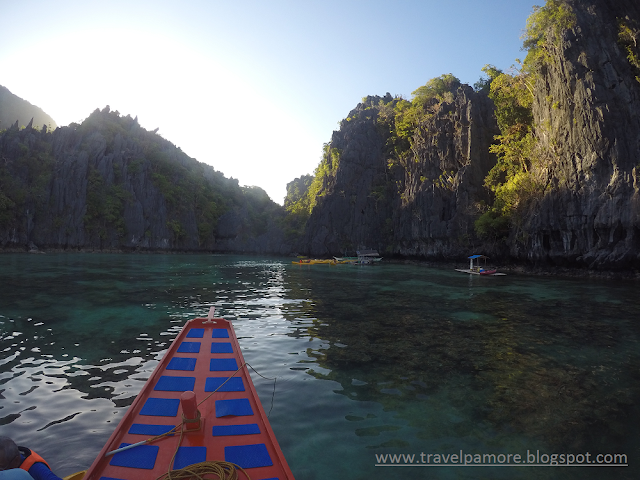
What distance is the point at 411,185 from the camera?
171 ft

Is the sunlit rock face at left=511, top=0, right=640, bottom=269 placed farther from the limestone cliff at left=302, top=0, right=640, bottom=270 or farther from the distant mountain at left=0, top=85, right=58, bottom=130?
the distant mountain at left=0, top=85, right=58, bottom=130

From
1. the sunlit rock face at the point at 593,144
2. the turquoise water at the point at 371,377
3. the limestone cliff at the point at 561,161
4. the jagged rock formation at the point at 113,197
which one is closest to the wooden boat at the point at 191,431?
the turquoise water at the point at 371,377

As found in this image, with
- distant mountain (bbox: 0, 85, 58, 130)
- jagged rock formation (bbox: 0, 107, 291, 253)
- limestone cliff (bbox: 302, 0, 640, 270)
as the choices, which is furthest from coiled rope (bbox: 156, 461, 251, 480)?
distant mountain (bbox: 0, 85, 58, 130)

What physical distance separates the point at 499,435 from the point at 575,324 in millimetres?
8973

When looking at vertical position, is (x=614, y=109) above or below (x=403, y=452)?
above

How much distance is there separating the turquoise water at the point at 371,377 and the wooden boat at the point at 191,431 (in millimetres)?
695

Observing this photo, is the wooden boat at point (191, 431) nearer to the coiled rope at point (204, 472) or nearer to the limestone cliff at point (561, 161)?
the coiled rope at point (204, 472)

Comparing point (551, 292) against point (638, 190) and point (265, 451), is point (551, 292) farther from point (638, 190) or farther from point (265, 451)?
point (265, 451)

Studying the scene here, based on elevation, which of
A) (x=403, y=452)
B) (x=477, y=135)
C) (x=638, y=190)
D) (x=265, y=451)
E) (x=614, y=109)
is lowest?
(x=403, y=452)

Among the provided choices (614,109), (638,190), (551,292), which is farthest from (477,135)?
(551,292)

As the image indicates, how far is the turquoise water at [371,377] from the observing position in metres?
4.70

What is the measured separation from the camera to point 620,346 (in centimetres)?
912

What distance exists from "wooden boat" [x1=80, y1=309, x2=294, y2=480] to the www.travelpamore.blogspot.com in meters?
1.67

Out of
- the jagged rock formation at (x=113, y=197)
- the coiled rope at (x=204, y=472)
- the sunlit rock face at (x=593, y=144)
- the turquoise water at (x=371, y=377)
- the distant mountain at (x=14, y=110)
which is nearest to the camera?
the coiled rope at (x=204, y=472)
